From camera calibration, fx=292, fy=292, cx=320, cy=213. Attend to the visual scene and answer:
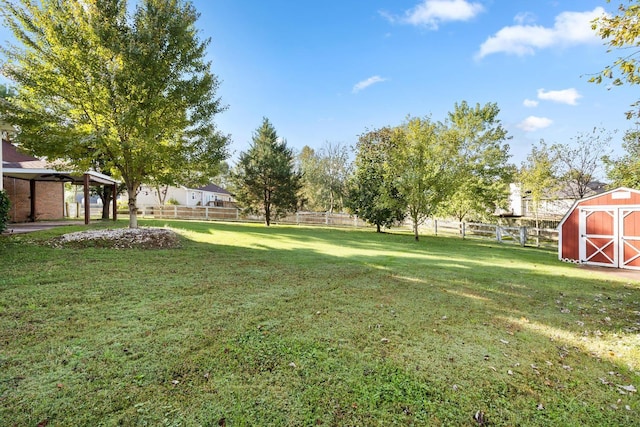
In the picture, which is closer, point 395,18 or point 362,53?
point 395,18

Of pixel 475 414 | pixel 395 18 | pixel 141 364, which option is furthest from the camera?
pixel 395 18

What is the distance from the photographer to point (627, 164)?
19359 millimetres

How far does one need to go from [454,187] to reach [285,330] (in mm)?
14646

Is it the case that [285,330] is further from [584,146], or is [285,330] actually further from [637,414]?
[584,146]

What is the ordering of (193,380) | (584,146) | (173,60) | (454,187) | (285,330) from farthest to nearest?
(584,146) → (454,187) → (173,60) → (285,330) → (193,380)

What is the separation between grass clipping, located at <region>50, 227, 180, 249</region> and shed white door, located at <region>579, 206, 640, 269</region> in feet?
48.5

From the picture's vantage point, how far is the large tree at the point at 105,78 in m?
8.80

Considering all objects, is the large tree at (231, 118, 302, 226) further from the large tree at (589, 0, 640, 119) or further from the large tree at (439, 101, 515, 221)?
the large tree at (589, 0, 640, 119)

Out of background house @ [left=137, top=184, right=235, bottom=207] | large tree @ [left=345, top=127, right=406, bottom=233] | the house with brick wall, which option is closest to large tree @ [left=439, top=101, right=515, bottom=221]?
large tree @ [left=345, top=127, right=406, bottom=233]

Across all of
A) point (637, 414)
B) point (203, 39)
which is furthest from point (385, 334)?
point (203, 39)

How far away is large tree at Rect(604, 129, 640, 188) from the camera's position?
56.4 feet

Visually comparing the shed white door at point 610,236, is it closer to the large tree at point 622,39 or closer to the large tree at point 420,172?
the large tree at point 420,172

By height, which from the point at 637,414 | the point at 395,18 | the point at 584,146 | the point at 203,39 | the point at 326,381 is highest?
the point at 395,18

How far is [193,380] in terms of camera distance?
2.63 m
